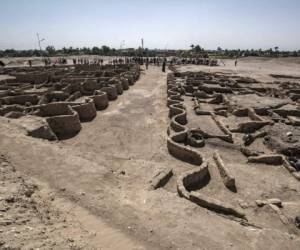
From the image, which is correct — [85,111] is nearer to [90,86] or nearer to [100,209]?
[90,86]

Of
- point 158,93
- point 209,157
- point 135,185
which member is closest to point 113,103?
point 158,93

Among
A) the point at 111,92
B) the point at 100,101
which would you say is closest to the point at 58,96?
the point at 100,101

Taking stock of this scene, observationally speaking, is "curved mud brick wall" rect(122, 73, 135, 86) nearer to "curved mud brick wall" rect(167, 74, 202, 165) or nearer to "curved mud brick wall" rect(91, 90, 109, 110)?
"curved mud brick wall" rect(91, 90, 109, 110)

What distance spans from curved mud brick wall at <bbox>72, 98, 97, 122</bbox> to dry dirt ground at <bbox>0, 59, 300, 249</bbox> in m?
6.56

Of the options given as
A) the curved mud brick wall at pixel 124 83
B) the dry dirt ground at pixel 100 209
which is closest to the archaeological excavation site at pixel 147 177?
the dry dirt ground at pixel 100 209

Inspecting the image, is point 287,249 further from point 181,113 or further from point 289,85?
point 289,85

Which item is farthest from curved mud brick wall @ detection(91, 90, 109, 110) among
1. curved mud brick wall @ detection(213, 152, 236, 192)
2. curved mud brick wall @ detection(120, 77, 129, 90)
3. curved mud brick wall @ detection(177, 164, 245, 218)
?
curved mud brick wall @ detection(177, 164, 245, 218)

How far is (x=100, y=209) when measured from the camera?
7.52 metres

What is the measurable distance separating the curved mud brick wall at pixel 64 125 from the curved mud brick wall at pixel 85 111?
78.2 inches

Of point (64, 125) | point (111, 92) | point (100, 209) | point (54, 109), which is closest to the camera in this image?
point (100, 209)

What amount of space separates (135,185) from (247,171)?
536 centimetres

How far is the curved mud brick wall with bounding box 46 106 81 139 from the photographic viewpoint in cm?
1673

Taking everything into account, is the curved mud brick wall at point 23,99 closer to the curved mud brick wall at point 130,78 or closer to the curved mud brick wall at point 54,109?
the curved mud brick wall at point 54,109

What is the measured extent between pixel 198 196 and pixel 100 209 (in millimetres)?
3249
